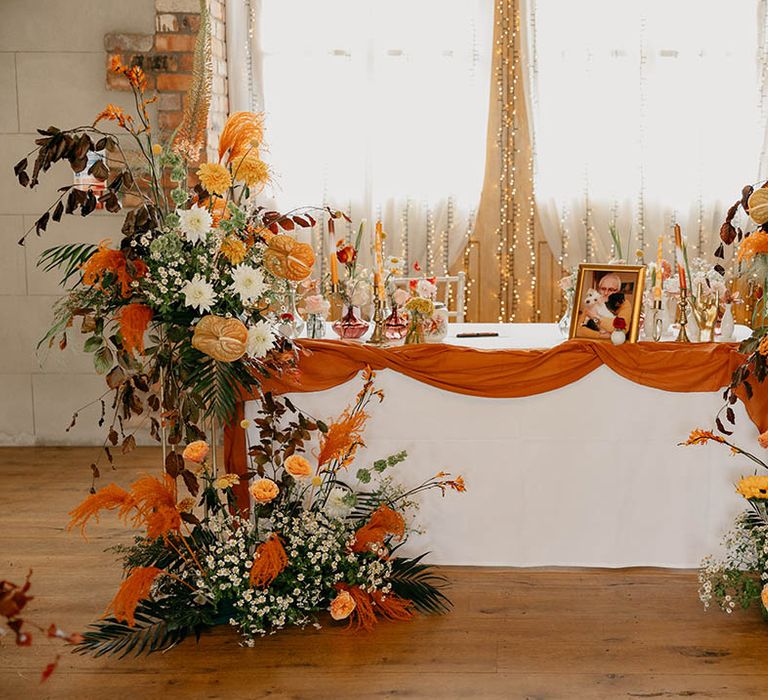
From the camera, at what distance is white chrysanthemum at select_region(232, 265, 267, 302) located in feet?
10.1

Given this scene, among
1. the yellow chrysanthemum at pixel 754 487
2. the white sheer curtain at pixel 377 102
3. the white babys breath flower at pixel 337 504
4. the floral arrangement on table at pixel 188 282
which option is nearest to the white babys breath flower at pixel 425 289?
the floral arrangement on table at pixel 188 282

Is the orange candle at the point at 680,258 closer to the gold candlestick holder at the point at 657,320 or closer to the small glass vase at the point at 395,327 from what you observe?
the gold candlestick holder at the point at 657,320

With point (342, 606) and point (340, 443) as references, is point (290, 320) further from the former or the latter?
point (342, 606)

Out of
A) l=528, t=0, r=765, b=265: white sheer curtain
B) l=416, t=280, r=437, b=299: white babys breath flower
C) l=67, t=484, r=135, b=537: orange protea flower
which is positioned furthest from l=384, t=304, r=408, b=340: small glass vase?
l=528, t=0, r=765, b=265: white sheer curtain

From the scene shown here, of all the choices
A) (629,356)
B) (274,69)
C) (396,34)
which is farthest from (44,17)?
(629,356)

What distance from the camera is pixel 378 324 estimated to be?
150 inches

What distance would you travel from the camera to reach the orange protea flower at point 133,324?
3.05m

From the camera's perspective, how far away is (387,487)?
3574 millimetres

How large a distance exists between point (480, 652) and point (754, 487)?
3.31 ft

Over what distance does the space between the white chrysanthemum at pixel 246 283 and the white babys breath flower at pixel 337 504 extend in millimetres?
748

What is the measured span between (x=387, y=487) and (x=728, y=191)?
11.0 ft

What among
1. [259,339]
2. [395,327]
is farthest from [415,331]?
[259,339]

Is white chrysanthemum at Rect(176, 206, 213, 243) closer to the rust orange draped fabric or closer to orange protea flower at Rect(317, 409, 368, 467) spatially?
the rust orange draped fabric

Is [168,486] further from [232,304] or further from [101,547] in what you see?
[101,547]
